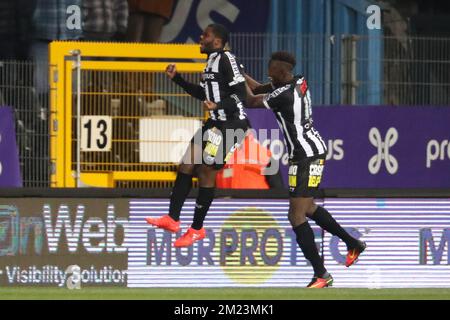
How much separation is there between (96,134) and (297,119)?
4541mm

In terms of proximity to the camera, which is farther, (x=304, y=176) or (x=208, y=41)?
(x=304, y=176)

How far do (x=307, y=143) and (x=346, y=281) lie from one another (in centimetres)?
171

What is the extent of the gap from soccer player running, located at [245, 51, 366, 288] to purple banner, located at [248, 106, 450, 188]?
4247 millimetres

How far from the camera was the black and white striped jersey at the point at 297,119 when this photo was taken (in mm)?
16781

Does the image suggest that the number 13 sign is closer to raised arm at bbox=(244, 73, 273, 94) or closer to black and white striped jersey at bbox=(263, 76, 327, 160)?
raised arm at bbox=(244, 73, 273, 94)

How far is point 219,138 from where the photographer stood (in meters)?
A: 16.8

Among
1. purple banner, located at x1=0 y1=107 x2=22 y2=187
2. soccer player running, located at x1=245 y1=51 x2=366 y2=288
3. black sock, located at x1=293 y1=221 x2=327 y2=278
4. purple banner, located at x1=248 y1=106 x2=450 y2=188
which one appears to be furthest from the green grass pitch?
purple banner, located at x1=248 y1=106 x2=450 y2=188

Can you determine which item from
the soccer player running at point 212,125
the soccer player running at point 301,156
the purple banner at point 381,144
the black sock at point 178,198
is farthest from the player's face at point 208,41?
the purple banner at point 381,144

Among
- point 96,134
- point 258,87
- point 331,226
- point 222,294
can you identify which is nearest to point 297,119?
point 258,87

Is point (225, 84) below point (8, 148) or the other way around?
the other way around

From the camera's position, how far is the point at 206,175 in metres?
17.0

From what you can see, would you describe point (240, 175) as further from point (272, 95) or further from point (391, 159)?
point (272, 95)

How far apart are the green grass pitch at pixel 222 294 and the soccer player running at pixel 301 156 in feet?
1.51

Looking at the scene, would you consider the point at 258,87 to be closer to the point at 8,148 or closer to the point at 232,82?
the point at 232,82
